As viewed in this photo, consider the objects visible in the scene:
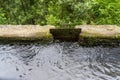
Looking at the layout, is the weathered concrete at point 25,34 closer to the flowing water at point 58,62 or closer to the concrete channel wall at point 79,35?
the concrete channel wall at point 79,35

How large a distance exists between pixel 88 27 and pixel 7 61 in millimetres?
1781

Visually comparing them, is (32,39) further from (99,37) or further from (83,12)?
(83,12)

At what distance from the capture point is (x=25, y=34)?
4.12 m

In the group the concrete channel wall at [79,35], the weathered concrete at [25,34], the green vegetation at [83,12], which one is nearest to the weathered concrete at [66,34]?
the concrete channel wall at [79,35]

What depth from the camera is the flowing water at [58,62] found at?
9.52 feet

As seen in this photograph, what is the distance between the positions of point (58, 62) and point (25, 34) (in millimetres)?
1080

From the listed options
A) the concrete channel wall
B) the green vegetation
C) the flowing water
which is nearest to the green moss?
the concrete channel wall

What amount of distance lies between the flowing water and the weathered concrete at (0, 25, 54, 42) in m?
0.15

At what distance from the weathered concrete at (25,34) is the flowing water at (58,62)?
0.48 feet

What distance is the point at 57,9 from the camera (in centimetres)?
600

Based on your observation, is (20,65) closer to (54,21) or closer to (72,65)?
(72,65)

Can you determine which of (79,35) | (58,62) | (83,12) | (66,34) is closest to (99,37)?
(79,35)

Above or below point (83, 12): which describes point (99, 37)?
below

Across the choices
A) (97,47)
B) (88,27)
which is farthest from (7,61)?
(88,27)
